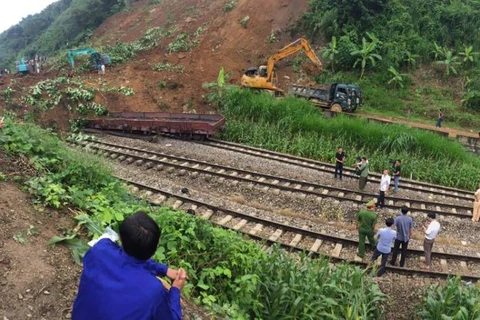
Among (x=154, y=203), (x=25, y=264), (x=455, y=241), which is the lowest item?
(x=455, y=241)

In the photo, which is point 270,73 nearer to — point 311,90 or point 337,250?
point 311,90

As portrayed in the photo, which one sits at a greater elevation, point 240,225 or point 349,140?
point 240,225

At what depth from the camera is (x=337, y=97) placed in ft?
75.8

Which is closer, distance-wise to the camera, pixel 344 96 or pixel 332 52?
pixel 344 96

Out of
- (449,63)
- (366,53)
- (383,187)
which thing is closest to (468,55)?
(449,63)

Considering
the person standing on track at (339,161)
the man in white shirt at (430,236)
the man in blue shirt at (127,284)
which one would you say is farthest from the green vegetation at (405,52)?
the man in blue shirt at (127,284)

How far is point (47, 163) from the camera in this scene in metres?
8.03

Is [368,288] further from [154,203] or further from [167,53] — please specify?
[167,53]

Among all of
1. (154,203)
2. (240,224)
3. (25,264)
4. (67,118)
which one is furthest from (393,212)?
(67,118)

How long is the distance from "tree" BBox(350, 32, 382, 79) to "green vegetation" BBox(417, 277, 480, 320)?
20336mm

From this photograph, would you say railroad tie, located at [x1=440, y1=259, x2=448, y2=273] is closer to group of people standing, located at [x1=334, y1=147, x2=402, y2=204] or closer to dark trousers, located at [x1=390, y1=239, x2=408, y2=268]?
dark trousers, located at [x1=390, y1=239, x2=408, y2=268]

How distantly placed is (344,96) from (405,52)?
7773mm

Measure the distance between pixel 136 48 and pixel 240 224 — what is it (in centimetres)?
2521

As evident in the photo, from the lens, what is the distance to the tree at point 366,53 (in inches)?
1031
